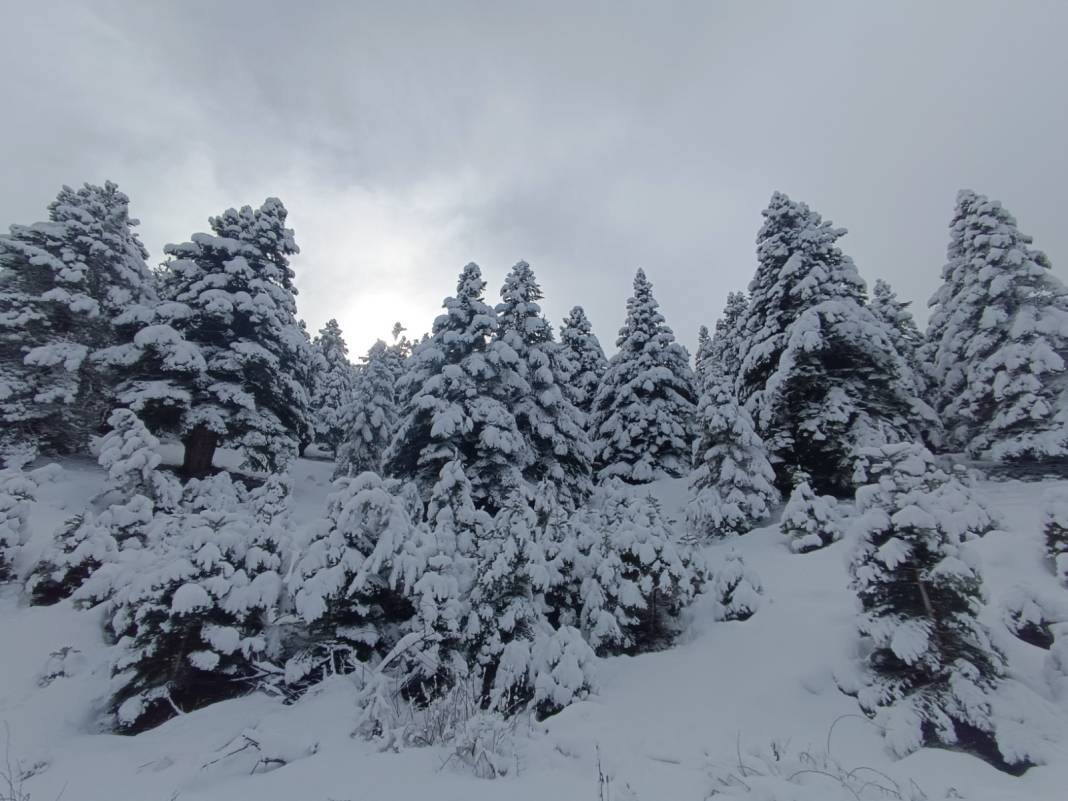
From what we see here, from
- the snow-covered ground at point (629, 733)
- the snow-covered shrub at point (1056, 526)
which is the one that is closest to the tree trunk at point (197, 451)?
the snow-covered ground at point (629, 733)

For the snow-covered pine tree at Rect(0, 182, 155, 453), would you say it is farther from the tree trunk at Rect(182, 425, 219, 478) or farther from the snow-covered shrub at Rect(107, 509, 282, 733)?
the snow-covered shrub at Rect(107, 509, 282, 733)

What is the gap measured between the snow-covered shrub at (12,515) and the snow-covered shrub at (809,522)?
1586cm

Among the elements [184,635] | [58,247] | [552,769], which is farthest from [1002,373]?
[58,247]

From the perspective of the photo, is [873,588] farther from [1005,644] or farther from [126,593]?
[126,593]

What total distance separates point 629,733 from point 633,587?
2753 mm

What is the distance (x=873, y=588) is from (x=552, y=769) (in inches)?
171

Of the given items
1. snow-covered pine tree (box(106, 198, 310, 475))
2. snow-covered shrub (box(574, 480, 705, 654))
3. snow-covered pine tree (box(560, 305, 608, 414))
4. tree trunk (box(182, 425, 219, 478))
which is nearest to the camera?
snow-covered shrub (box(574, 480, 705, 654))

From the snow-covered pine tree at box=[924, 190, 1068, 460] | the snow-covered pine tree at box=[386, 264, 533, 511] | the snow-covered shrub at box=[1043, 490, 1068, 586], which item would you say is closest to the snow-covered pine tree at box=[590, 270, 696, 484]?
the snow-covered pine tree at box=[386, 264, 533, 511]

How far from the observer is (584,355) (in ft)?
98.2

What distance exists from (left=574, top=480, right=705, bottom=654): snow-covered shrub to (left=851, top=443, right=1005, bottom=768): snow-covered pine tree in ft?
9.42

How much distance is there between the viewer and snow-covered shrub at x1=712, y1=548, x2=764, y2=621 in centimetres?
819

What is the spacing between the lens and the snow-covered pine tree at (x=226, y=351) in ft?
51.1

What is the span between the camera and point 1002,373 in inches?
597

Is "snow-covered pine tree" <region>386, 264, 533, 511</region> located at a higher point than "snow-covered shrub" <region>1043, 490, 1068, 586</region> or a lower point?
higher
